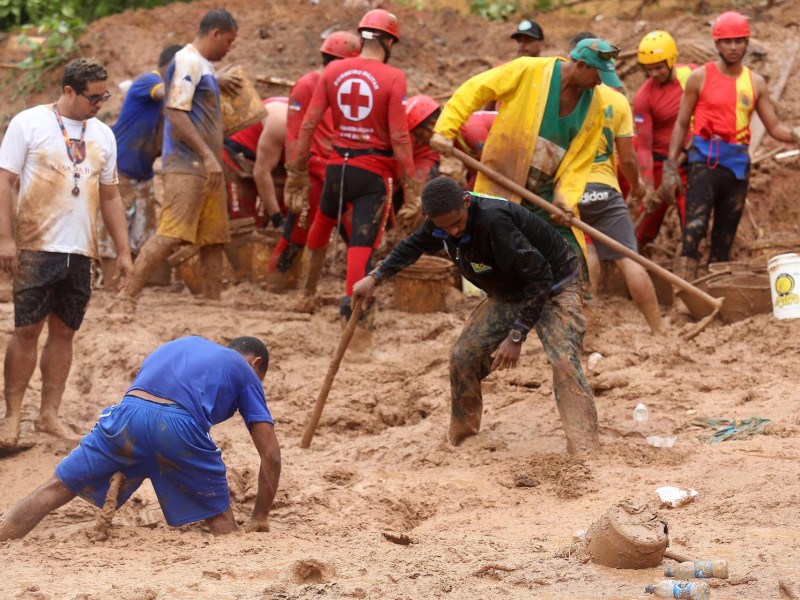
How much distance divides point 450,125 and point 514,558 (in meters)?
3.16

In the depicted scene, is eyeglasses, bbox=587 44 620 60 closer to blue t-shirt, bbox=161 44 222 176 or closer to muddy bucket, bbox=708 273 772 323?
muddy bucket, bbox=708 273 772 323

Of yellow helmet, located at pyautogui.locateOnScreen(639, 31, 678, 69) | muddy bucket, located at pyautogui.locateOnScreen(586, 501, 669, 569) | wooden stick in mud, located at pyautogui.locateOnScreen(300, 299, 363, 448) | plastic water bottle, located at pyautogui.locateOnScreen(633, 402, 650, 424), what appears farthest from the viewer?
yellow helmet, located at pyautogui.locateOnScreen(639, 31, 678, 69)

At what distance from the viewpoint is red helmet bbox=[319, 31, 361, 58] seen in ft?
29.2

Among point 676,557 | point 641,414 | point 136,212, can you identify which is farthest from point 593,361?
point 136,212

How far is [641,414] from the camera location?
6531mm

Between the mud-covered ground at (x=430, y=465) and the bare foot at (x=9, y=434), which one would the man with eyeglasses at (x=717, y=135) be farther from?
the bare foot at (x=9, y=434)

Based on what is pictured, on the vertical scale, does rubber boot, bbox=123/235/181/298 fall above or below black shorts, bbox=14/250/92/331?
below

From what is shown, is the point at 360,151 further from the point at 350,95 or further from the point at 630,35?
the point at 630,35

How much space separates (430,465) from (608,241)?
83.6 inches

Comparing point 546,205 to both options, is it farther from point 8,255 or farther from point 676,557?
point 8,255

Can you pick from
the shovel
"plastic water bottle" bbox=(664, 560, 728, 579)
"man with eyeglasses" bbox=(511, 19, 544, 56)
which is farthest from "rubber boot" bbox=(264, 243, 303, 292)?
"plastic water bottle" bbox=(664, 560, 728, 579)

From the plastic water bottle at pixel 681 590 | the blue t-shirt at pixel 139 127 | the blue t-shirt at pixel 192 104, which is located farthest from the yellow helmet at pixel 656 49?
the plastic water bottle at pixel 681 590

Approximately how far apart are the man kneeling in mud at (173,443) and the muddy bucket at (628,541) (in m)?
1.51

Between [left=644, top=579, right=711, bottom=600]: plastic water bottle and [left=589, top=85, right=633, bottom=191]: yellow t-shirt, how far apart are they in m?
4.28
